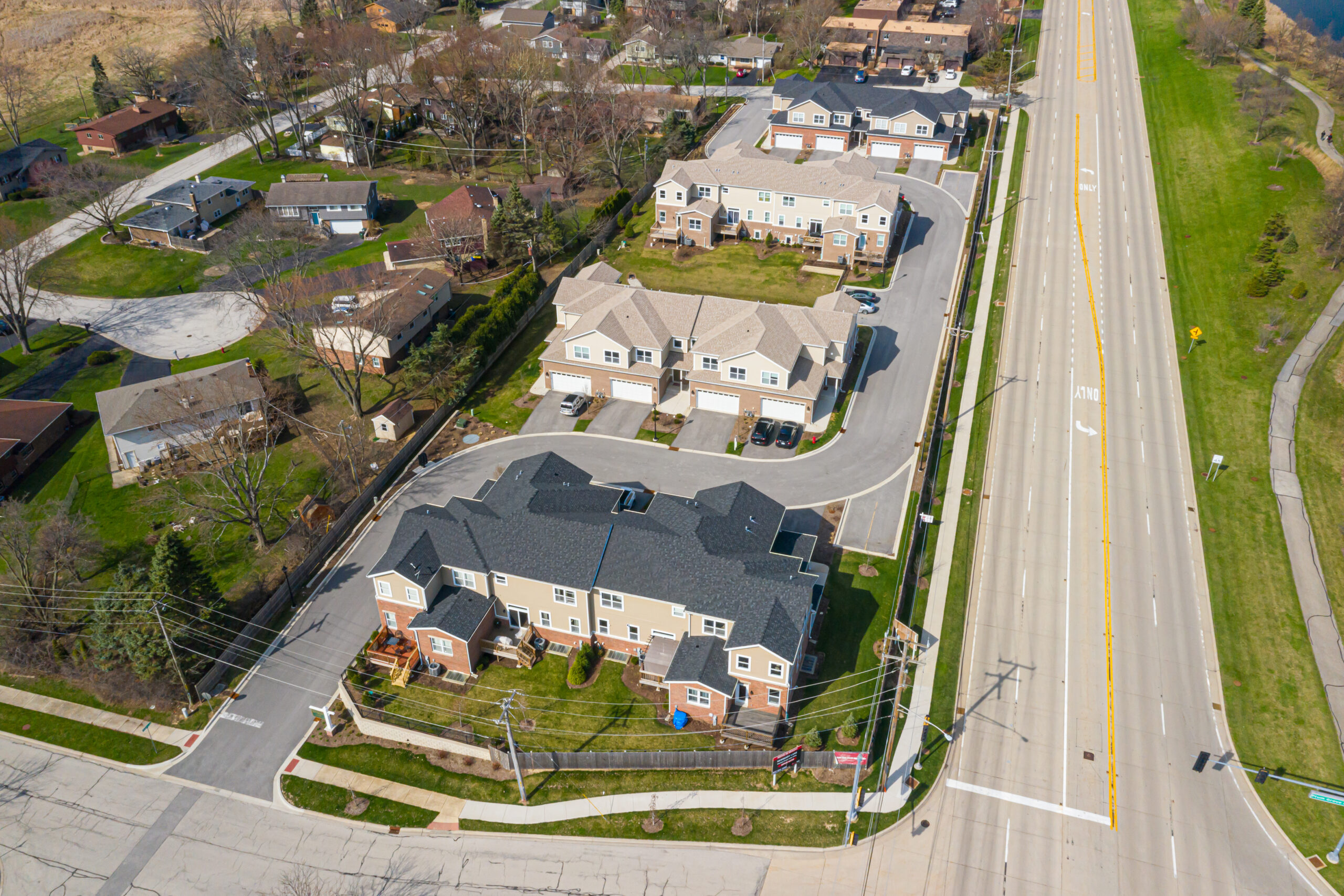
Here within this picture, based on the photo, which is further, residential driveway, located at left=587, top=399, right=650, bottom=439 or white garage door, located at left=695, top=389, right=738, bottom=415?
white garage door, located at left=695, top=389, right=738, bottom=415

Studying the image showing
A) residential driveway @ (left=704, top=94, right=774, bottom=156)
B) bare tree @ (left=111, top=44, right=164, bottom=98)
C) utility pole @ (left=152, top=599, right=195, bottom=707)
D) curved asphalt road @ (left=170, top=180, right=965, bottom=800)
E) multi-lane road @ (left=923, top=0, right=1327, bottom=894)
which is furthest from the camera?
bare tree @ (left=111, top=44, right=164, bottom=98)

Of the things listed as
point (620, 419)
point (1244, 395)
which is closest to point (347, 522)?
point (620, 419)

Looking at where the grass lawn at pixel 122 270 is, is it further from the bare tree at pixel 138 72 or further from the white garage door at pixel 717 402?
the white garage door at pixel 717 402

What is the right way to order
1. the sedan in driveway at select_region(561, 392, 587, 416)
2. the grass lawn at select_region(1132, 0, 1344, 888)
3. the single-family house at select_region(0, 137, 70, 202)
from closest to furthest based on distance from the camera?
the grass lawn at select_region(1132, 0, 1344, 888) < the sedan in driveway at select_region(561, 392, 587, 416) < the single-family house at select_region(0, 137, 70, 202)

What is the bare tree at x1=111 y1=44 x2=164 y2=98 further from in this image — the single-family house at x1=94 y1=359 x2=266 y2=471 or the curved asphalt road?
the curved asphalt road

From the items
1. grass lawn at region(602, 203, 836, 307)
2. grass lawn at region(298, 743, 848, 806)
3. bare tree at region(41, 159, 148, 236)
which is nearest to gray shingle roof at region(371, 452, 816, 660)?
grass lawn at region(298, 743, 848, 806)

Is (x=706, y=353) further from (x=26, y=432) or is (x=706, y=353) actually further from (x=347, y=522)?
(x=26, y=432)
